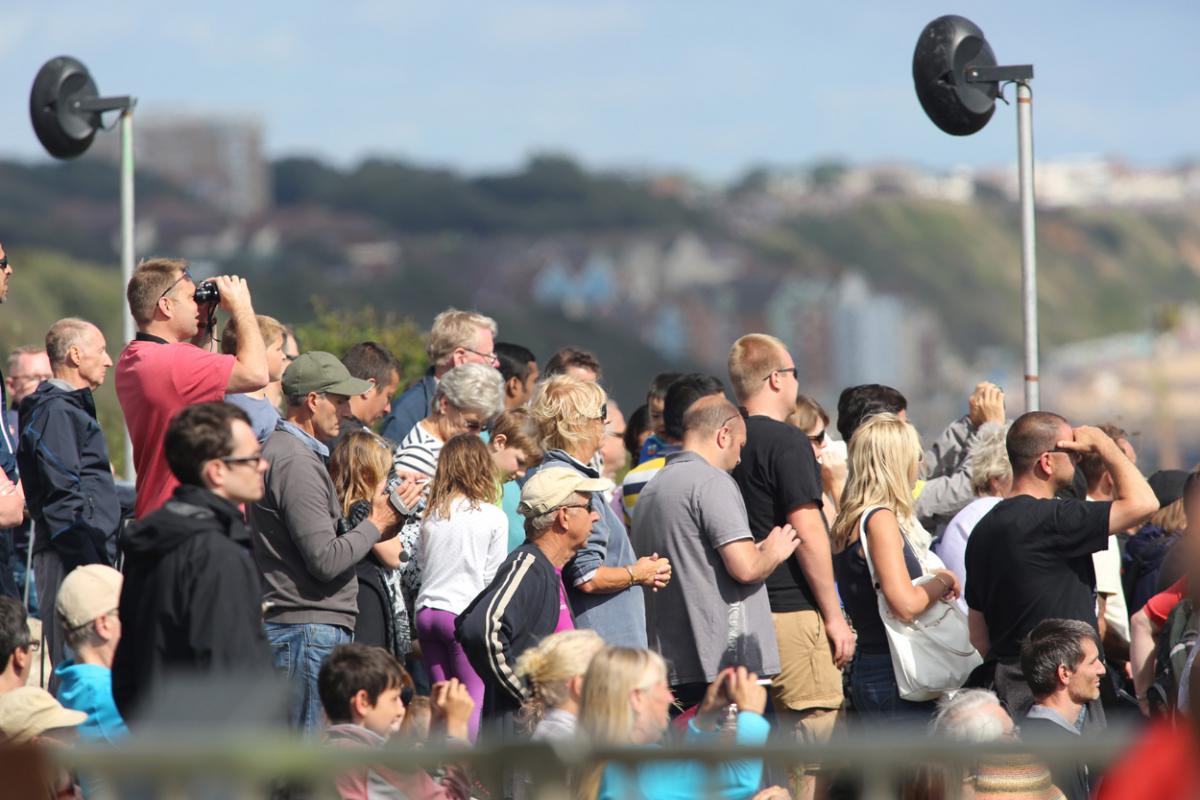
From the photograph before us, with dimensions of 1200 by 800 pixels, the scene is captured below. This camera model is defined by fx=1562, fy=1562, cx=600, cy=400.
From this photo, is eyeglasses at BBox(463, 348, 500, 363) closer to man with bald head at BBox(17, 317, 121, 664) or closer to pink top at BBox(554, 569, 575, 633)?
man with bald head at BBox(17, 317, 121, 664)

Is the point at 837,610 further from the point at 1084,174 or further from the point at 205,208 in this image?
the point at 1084,174

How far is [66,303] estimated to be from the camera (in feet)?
224

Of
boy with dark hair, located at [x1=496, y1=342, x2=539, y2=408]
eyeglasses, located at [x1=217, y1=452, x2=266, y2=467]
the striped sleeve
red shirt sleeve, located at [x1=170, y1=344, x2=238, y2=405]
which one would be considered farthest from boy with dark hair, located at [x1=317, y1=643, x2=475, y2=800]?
boy with dark hair, located at [x1=496, y1=342, x2=539, y2=408]

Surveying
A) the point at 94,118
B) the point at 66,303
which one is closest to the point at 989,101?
the point at 94,118

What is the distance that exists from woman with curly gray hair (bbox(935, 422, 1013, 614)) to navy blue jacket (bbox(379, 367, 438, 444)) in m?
2.44

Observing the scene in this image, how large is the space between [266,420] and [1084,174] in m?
178

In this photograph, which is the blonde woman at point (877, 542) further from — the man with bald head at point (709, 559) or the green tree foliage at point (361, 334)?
the green tree foliage at point (361, 334)

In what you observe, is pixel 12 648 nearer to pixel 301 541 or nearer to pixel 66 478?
pixel 301 541

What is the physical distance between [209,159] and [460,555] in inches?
4491

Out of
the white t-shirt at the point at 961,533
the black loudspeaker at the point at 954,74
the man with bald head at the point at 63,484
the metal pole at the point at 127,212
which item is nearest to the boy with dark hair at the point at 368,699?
the man with bald head at the point at 63,484

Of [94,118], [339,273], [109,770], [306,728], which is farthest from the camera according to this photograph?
[339,273]

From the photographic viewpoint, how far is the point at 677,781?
3.02 metres

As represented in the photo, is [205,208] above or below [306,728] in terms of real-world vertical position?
above

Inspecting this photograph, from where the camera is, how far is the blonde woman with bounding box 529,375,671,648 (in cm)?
529
